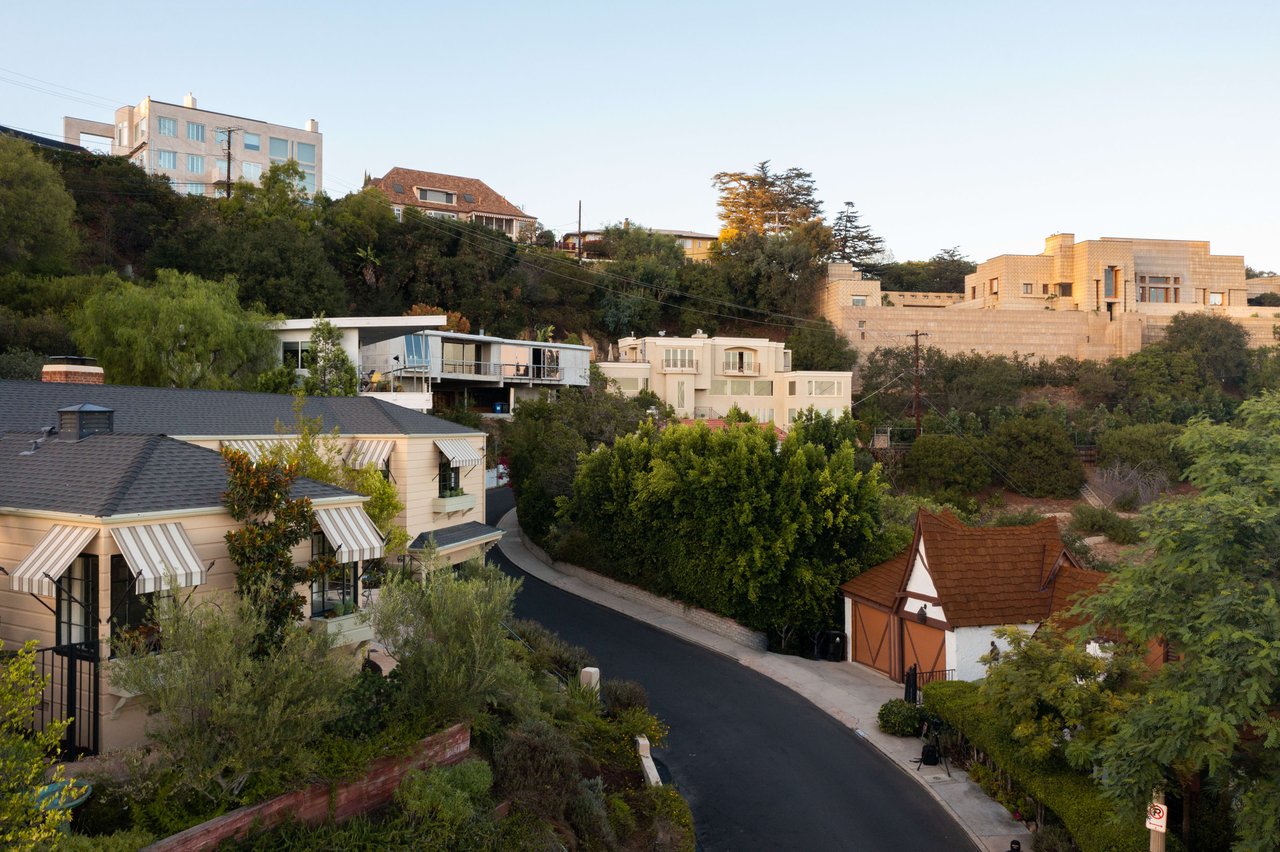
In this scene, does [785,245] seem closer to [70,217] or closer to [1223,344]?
[1223,344]

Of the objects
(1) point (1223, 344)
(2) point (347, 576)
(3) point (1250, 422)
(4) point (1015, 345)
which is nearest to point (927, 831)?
(3) point (1250, 422)

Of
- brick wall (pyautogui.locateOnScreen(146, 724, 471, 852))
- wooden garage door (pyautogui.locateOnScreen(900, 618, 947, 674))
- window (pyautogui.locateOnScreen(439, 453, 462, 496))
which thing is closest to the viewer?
brick wall (pyautogui.locateOnScreen(146, 724, 471, 852))

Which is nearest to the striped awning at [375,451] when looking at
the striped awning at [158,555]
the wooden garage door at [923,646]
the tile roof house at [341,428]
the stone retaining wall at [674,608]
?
the tile roof house at [341,428]

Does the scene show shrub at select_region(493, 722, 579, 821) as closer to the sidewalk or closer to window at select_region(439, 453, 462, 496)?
the sidewalk

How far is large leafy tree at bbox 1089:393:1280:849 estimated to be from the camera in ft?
37.6

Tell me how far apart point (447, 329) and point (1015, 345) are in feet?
168

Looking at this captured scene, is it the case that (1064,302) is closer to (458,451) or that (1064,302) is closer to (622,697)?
(458,451)

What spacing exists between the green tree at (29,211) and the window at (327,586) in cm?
4247

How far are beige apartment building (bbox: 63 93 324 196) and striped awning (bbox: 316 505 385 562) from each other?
6294 centimetres

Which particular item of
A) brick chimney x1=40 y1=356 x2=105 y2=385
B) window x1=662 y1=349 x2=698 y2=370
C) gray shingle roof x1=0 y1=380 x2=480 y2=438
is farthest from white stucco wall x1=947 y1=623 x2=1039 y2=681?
window x1=662 y1=349 x2=698 y2=370

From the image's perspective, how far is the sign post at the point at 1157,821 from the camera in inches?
500

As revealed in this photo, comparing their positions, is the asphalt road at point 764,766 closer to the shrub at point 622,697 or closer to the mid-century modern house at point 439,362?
the shrub at point 622,697

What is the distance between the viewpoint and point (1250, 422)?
13.4m

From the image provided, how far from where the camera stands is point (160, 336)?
38.4 meters
